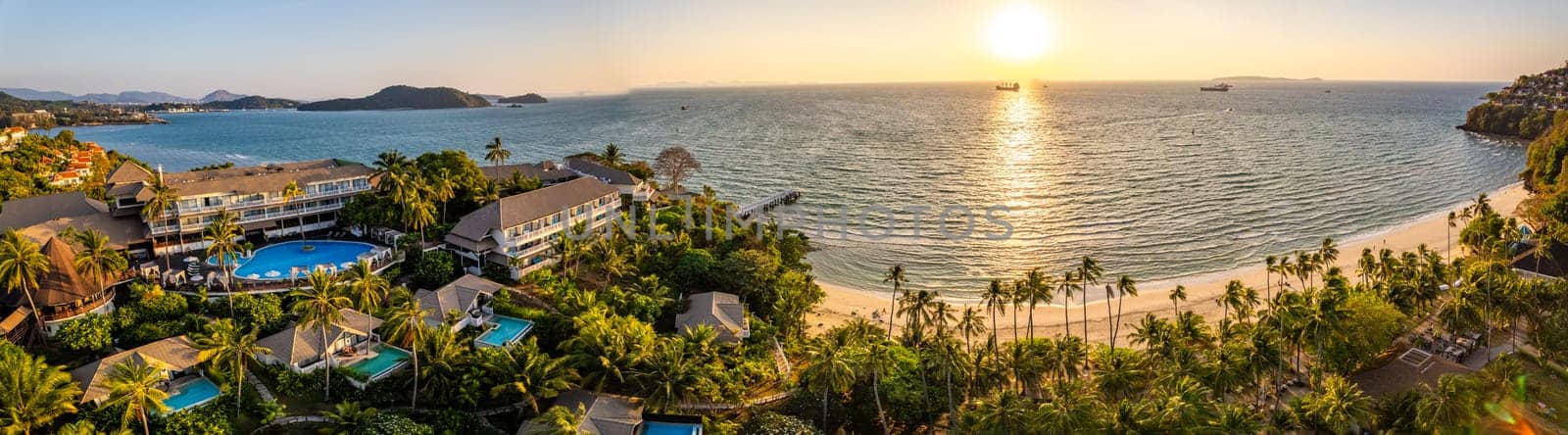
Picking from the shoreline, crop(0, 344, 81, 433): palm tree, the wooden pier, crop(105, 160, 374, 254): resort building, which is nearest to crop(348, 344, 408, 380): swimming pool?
crop(0, 344, 81, 433): palm tree

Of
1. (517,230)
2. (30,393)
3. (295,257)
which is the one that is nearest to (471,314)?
(517,230)

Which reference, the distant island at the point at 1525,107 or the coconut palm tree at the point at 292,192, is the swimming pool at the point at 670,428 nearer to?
the coconut palm tree at the point at 292,192

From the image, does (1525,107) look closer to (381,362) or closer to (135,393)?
(381,362)

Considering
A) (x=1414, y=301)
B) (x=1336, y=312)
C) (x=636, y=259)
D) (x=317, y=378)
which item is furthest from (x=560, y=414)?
(x=1414, y=301)

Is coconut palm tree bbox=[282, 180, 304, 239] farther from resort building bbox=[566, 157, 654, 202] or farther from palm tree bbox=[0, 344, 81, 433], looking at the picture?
palm tree bbox=[0, 344, 81, 433]

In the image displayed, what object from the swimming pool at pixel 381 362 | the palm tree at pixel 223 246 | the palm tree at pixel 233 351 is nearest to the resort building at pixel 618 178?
the palm tree at pixel 223 246
